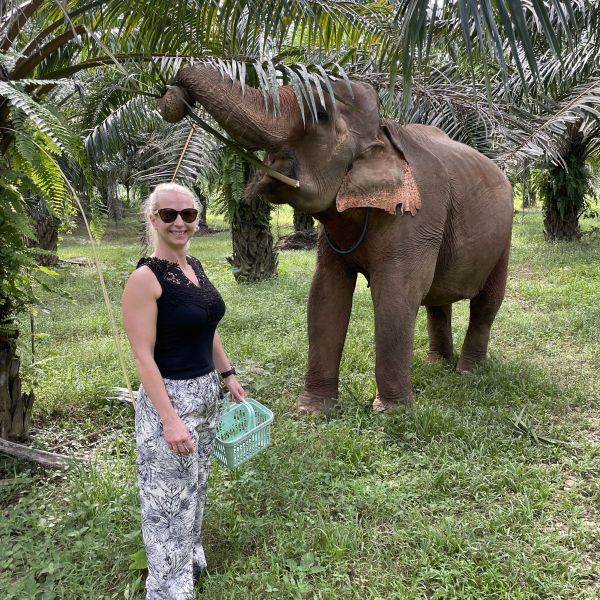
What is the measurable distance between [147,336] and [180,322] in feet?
0.45

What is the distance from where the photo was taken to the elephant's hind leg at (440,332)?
5.71 metres

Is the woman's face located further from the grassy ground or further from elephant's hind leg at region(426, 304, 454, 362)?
elephant's hind leg at region(426, 304, 454, 362)

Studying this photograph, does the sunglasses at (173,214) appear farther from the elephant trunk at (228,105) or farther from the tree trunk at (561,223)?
the tree trunk at (561,223)

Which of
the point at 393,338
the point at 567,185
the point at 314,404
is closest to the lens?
the point at 393,338

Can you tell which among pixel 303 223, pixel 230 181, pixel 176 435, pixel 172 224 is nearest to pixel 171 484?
pixel 176 435

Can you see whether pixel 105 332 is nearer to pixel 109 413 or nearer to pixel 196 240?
pixel 109 413

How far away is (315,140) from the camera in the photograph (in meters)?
3.54

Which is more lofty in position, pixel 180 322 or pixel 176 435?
pixel 180 322

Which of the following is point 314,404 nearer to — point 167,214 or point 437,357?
point 437,357

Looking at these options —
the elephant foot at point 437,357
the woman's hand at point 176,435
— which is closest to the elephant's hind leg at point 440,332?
the elephant foot at point 437,357

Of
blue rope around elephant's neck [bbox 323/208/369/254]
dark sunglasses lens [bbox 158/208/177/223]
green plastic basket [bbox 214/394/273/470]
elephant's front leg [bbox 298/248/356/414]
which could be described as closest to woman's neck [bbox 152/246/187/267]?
dark sunglasses lens [bbox 158/208/177/223]

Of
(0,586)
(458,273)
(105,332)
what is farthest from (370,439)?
(105,332)

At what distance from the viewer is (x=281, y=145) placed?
3.40 meters

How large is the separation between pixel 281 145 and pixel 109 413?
2.45m
